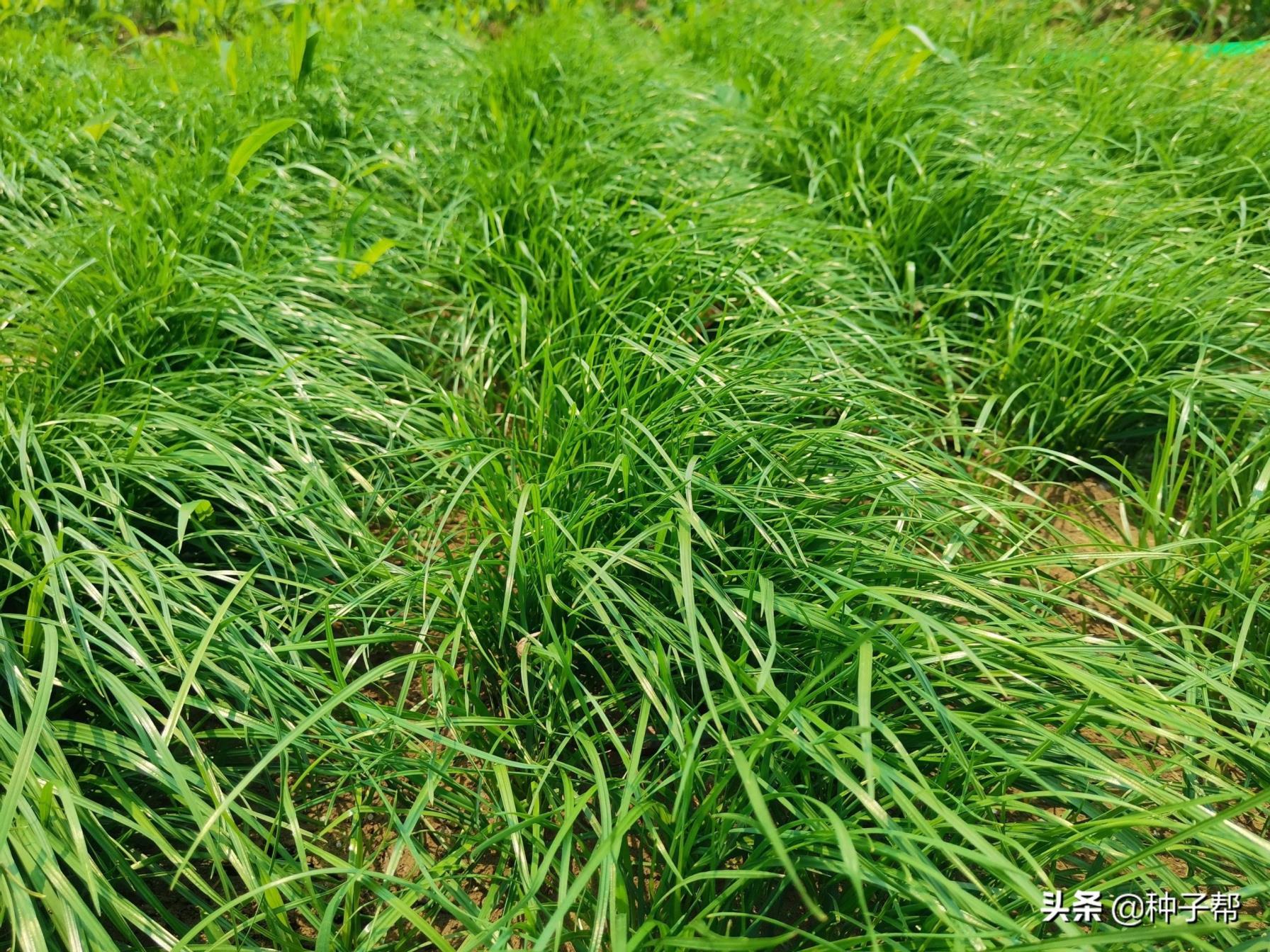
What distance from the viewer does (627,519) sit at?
5.24 feet

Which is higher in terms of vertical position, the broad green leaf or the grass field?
the broad green leaf

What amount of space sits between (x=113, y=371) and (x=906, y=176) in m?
2.24

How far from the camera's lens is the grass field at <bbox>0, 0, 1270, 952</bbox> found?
120cm

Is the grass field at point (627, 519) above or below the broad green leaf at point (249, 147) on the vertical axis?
below

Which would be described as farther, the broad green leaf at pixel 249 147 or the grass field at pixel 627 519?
the broad green leaf at pixel 249 147

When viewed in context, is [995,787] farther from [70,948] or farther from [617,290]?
[617,290]

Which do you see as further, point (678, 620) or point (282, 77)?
point (282, 77)

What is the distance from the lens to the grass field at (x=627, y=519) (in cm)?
120

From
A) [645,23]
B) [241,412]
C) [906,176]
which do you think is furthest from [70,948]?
[645,23]

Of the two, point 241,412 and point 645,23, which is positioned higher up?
point 645,23

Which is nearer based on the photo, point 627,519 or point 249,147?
point 627,519

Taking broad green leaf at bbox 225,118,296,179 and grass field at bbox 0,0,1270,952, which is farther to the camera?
broad green leaf at bbox 225,118,296,179

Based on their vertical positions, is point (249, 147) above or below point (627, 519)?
above

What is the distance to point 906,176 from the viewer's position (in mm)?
2828
